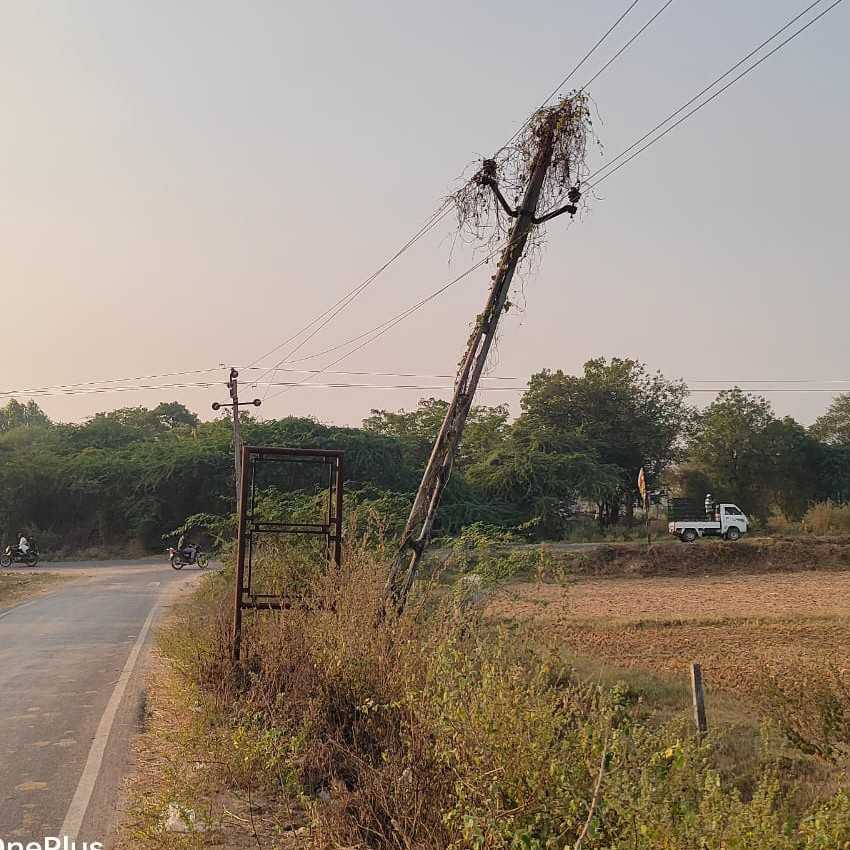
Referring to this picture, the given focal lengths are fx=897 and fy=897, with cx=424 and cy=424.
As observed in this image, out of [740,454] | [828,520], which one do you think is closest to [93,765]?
[828,520]

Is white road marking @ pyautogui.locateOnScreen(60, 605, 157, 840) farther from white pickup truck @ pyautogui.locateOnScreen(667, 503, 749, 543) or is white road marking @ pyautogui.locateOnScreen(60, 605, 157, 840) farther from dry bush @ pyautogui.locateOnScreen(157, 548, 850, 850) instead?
white pickup truck @ pyautogui.locateOnScreen(667, 503, 749, 543)

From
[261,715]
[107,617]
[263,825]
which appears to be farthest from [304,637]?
[107,617]

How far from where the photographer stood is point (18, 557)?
124 ft

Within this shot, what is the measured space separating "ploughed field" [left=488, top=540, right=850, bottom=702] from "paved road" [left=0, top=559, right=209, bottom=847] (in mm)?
3699

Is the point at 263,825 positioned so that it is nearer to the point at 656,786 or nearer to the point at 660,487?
the point at 656,786

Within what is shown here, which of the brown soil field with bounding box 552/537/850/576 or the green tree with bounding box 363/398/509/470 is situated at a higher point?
the green tree with bounding box 363/398/509/470

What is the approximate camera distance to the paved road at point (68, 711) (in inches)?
254

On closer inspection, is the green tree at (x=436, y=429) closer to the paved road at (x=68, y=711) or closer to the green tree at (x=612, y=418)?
the green tree at (x=612, y=418)

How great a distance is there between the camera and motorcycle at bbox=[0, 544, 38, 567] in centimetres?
3769

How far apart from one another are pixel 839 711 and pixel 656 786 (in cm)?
469

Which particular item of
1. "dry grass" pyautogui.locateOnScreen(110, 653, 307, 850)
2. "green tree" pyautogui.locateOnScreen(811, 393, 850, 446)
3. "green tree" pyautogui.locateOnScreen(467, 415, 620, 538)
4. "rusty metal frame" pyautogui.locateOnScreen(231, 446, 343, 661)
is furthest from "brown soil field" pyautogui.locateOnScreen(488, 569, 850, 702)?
"green tree" pyautogui.locateOnScreen(811, 393, 850, 446)

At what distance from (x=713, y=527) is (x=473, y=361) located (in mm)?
34737

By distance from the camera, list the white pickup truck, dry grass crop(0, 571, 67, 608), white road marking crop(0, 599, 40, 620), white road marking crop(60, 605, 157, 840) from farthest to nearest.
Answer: the white pickup truck, dry grass crop(0, 571, 67, 608), white road marking crop(0, 599, 40, 620), white road marking crop(60, 605, 157, 840)

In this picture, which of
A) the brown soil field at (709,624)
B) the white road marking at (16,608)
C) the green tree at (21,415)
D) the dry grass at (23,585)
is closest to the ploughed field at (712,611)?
the brown soil field at (709,624)
